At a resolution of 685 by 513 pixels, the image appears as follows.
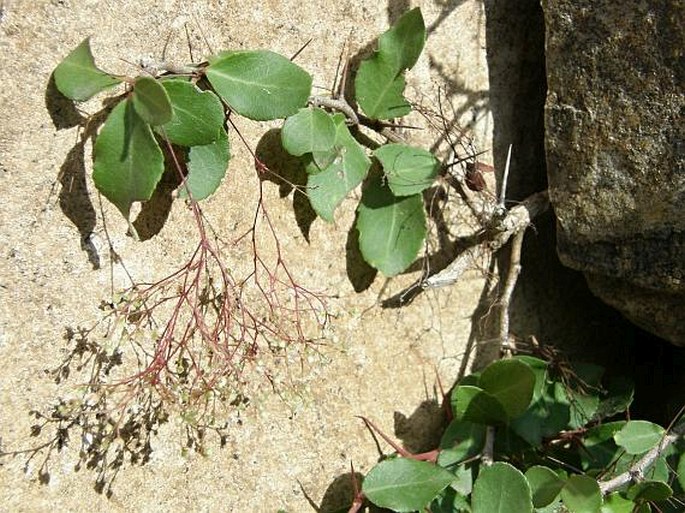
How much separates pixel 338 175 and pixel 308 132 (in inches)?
3.7

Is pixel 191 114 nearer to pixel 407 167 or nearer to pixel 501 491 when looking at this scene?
pixel 407 167

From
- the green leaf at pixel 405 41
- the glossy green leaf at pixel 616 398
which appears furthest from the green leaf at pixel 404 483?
the green leaf at pixel 405 41

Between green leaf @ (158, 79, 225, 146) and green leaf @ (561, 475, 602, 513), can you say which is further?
green leaf @ (561, 475, 602, 513)

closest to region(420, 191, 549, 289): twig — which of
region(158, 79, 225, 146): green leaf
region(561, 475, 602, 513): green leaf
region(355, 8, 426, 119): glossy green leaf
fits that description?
region(355, 8, 426, 119): glossy green leaf

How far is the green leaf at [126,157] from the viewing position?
1.21 metres

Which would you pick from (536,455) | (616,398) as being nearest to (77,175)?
(536,455)

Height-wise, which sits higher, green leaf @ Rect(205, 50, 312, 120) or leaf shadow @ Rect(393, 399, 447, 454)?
green leaf @ Rect(205, 50, 312, 120)

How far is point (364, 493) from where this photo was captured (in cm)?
147

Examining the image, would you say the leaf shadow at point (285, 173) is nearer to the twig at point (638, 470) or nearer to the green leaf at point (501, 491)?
the green leaf at point (501, 491)

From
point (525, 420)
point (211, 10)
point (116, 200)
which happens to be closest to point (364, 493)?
point (525, 420)

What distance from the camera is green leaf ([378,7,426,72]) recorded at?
1.47 m

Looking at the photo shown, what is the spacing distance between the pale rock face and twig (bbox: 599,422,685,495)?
217mm

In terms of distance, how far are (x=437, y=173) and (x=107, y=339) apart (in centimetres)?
62

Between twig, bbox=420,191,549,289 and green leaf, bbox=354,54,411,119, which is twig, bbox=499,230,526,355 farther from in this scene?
green leaf, bbox=354,54,411,119
